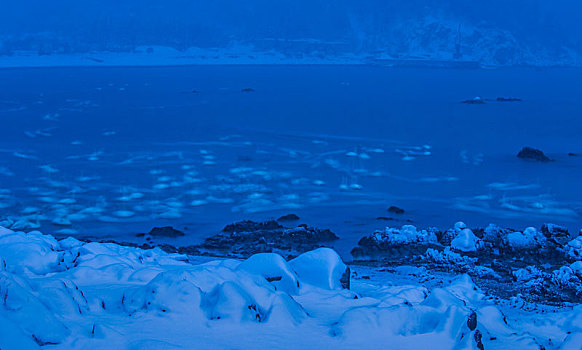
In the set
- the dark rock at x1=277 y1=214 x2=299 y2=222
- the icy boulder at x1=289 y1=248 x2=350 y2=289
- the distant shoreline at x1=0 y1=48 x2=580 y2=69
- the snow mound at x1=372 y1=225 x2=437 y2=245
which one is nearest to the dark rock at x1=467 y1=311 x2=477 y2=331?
the icy boulder at x1=289 y1=248 x2=350 y2=289

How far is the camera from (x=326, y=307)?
7121mm

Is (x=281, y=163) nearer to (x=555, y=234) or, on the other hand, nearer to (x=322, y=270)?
(x=555, y=234)

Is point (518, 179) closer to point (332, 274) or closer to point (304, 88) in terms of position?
point (332, 274)

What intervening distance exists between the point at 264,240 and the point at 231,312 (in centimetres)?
667

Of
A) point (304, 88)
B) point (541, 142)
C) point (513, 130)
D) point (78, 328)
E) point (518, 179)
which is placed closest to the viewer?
point (78, 328)

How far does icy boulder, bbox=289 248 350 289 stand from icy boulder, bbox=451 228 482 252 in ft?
15.5

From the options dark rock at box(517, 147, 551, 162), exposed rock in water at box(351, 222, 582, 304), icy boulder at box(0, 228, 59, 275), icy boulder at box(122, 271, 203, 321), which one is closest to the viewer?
icy boulder at box(122, 271, 203, 321)

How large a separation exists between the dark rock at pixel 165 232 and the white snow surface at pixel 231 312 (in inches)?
213

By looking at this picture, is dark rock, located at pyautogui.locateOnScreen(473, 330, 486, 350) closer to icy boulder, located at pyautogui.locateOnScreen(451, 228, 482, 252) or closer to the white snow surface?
the white snow surface

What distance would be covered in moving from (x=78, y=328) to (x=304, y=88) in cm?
5828

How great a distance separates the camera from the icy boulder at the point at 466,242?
39.8 feet

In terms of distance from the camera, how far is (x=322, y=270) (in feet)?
26.5

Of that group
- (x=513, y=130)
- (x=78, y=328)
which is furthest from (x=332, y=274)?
(x=513, y=130)

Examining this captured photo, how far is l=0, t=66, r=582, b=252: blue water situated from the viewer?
51.4 feet
